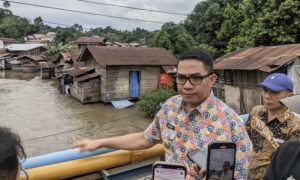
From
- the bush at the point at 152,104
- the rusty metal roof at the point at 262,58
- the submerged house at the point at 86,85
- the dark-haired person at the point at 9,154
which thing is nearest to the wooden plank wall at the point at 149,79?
the submerged house at the point at 86,85

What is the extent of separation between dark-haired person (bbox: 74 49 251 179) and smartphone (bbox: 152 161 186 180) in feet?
0.92

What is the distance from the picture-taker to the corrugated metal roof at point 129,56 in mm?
22531

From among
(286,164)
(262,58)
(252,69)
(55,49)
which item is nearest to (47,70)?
(55,49)

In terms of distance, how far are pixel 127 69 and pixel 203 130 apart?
830 inches

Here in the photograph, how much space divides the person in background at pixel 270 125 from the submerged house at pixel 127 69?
63.4 ft

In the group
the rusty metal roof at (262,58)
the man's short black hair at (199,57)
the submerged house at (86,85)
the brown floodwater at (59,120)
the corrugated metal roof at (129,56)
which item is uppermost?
the corrugated metal roof at (129,56)

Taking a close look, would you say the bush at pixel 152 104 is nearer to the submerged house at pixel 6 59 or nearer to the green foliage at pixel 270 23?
the green foliage at pixel 270 23

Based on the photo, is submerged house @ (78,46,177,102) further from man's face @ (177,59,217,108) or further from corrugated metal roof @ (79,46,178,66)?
man's face @ (177,59,217,108)

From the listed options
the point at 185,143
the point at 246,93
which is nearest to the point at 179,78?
the point at 185,143

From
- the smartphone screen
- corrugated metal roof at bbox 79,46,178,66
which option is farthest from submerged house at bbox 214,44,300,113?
the smartphone screen

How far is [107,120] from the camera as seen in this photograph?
19.0 metres

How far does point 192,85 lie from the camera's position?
2.06 metres

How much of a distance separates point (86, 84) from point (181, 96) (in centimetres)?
2135

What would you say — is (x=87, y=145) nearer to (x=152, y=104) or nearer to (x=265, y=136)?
(x=265, y=136)
